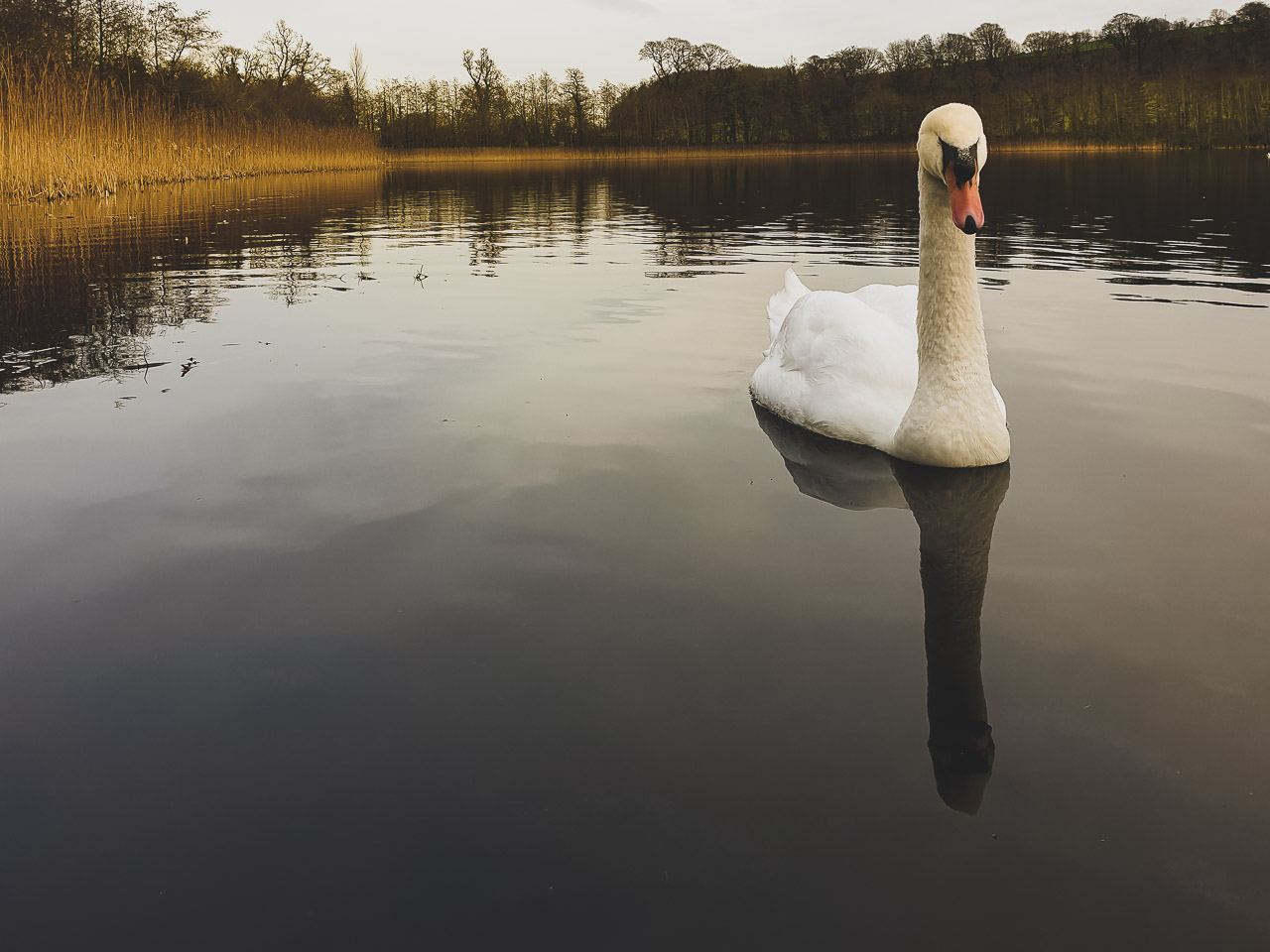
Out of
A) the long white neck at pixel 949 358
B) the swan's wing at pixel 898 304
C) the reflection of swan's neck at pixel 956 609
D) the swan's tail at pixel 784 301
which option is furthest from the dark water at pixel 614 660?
the swan's wing at pixel 898 304

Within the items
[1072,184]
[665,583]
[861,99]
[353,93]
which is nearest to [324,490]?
[665,583]

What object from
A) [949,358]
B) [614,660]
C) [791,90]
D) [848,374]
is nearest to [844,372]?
[848,374]

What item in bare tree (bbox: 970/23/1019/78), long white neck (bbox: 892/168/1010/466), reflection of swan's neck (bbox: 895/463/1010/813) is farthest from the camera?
bare tree (bbox: 970/23/1019/78)

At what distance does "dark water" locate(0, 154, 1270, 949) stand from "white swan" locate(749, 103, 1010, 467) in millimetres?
206

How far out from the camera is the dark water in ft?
6.93

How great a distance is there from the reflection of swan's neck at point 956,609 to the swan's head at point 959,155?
1226mm

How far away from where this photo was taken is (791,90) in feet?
346

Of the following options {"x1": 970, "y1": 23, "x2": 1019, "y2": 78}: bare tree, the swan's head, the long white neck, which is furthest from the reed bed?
{"x1": 970, "y1": 23, "x2": 1019, "y2": 78}: bare tree

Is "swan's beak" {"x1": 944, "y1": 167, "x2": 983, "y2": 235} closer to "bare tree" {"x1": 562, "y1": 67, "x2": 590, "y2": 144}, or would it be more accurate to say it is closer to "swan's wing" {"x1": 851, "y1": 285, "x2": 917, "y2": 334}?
"swan's wing" {"x1": 851, "y1": 285, "x2": 917, "y2": 334}

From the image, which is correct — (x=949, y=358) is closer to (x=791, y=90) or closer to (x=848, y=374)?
(x=848, y=374)

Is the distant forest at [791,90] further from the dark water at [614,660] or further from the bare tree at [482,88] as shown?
the dark water at [614,660]

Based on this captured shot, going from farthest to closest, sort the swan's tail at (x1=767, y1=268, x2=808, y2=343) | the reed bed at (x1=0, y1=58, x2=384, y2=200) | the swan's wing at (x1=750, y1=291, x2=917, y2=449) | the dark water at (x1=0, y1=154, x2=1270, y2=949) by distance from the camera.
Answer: the reed bed at (x1=0, y1=58, x2=384, y2=200) < the swan's tail at (x1=767, y1=268, x2=808, y2=343) < the swan's wing at (x1=750, y1=291, x2=917, y2=449) < the dark water at (x1=0, y1=154, x2=1270, y2=949)

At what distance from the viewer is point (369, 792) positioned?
2455mm

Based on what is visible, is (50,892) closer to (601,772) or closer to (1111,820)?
(601,772)
